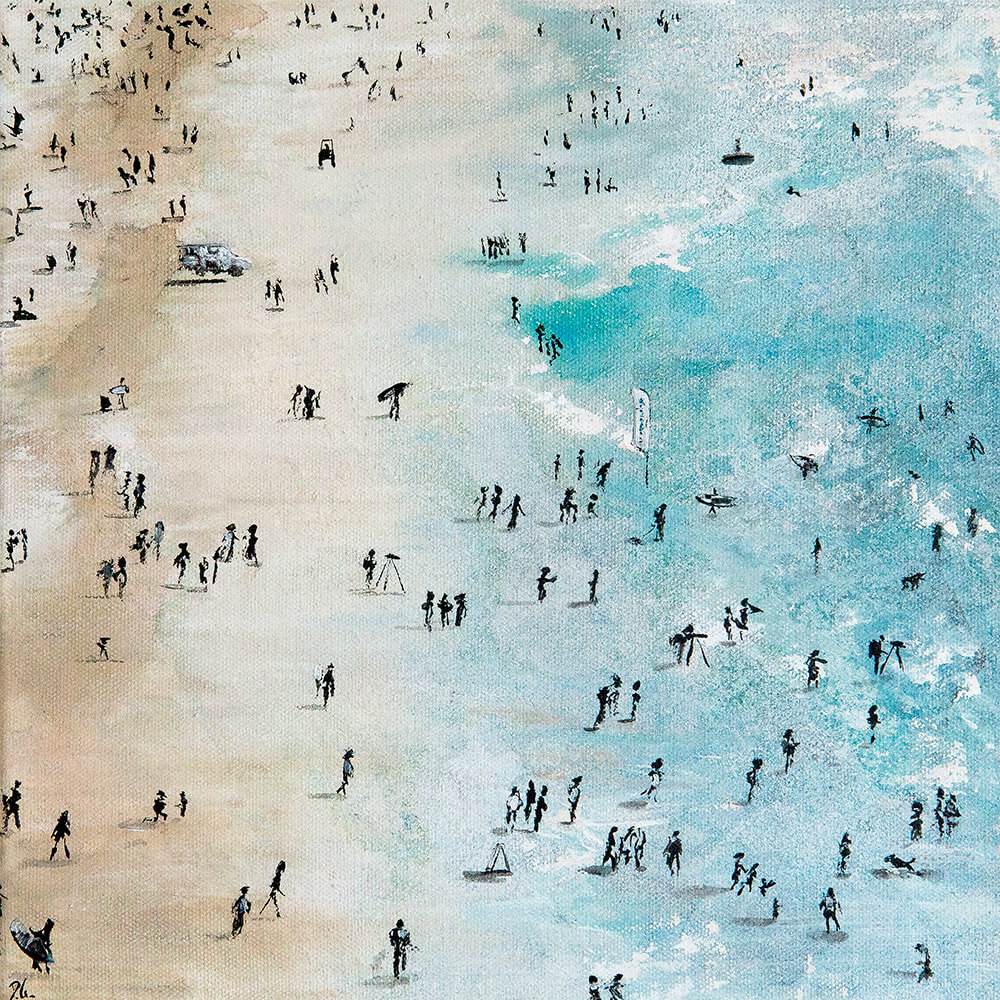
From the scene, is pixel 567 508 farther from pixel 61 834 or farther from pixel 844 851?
pixel 61 834

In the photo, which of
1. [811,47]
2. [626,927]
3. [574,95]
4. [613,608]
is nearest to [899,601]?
[613,608]

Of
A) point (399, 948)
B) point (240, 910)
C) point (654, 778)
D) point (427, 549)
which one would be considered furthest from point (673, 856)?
point (427, 549)

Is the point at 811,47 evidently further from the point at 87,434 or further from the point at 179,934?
the point at 179,934

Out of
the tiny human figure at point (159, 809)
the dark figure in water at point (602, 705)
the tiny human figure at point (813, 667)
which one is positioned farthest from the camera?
the tiny human figure at point (813, 667)

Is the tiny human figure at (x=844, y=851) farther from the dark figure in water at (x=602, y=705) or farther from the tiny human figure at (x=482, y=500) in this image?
the tiny human figure at (x=482, y=500)

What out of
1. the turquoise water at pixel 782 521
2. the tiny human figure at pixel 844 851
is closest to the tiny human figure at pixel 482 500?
the turquoise water at pixel 782 521

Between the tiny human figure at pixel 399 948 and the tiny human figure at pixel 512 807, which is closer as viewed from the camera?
the tiny human figure at pixel 399 948

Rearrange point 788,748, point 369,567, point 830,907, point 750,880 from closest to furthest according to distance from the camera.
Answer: point 830,907 → point 750,880 → point 788,748 → point 369,567
